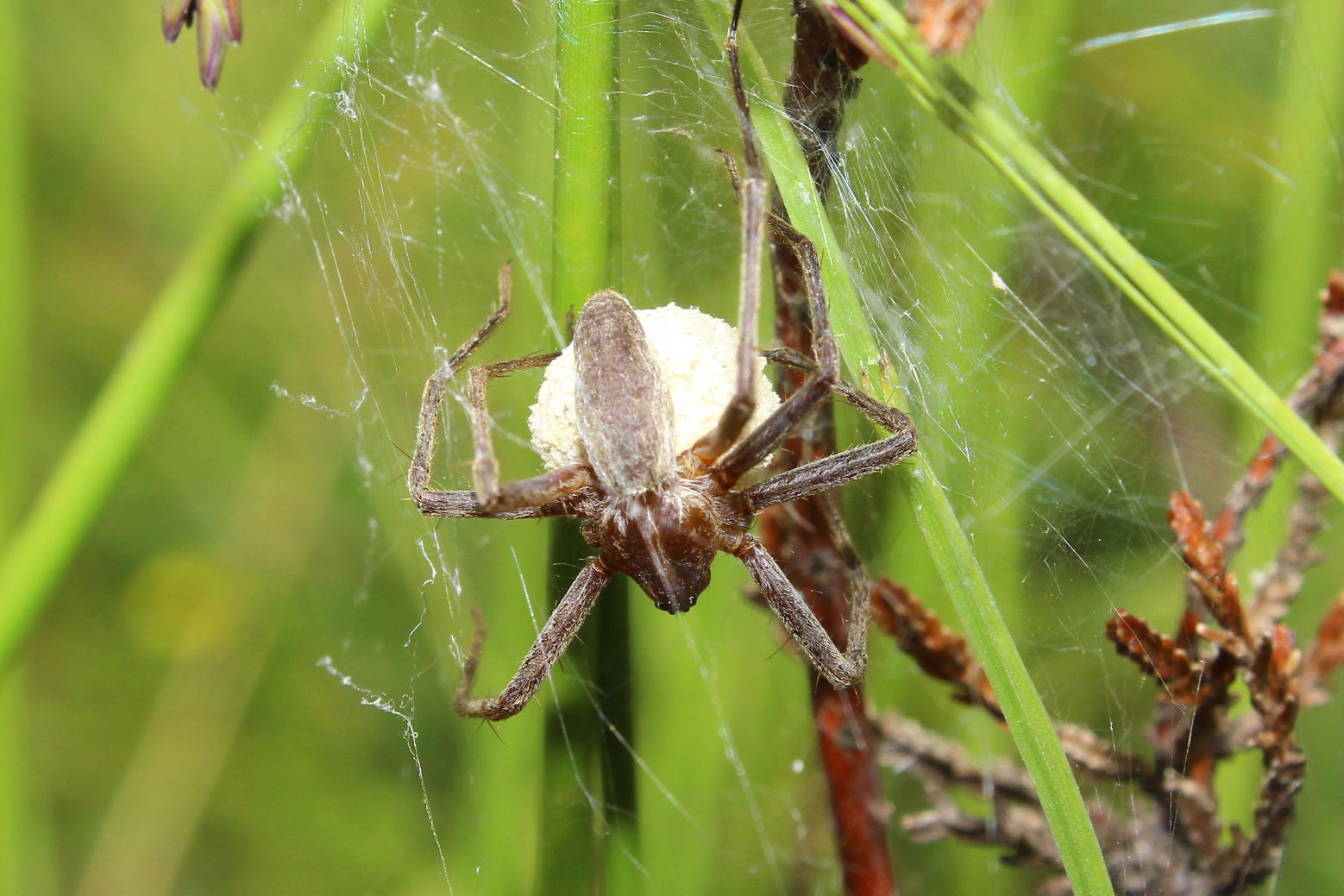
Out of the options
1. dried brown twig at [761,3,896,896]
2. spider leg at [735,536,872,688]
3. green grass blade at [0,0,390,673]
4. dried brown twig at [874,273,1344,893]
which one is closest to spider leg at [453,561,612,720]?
spider leg at [735,536,872,688]

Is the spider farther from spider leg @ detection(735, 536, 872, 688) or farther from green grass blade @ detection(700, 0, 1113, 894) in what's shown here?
green grass blade @ detection(700, 0, 1113, 894)

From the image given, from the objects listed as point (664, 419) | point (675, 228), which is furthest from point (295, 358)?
point (664, 419)

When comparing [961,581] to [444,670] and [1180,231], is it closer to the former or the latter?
[444,670]

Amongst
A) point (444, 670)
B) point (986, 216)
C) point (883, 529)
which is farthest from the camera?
point (444, 670)

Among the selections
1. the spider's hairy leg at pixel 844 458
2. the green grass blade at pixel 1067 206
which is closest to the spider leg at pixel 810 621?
the spider's hairy leg at pixel 844 458

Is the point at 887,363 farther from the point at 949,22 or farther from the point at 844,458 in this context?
the point at 949,22

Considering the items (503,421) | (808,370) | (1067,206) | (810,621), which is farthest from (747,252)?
(503,421)

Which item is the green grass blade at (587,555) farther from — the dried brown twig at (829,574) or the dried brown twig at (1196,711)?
the dried brown twig at (1196,711)
